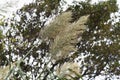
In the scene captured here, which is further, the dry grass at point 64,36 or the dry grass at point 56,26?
the dry grass at point 56,26

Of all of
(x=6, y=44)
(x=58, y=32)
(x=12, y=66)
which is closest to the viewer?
(x=12, y=66)

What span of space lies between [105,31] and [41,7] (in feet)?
7.35

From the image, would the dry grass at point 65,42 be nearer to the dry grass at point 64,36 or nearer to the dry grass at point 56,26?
the dry grass at point 64,36

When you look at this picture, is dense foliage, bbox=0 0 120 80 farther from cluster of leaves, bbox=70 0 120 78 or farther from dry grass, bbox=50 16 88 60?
dry grass, bbox=50 16 88 60

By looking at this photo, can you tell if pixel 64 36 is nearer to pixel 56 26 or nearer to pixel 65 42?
pixel 65 42

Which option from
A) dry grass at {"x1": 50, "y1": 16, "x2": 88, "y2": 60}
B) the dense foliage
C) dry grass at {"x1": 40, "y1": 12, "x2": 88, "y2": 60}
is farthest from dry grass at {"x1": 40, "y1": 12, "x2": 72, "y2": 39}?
the dense foliage

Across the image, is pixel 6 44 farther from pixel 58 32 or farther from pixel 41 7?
pixel 58 32

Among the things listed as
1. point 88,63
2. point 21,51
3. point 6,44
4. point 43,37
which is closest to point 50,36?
point 43,37

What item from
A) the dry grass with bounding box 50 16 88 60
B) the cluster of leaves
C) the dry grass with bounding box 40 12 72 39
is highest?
the cluster of leaves

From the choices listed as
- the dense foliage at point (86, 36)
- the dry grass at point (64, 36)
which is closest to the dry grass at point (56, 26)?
the dry grass at point (64, 36)

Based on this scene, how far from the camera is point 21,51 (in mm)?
14102

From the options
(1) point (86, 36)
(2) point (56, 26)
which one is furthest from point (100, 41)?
(2) point (56, 26)

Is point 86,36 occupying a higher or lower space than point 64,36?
higher

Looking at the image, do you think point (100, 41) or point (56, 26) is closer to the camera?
point (56, 26)
